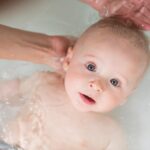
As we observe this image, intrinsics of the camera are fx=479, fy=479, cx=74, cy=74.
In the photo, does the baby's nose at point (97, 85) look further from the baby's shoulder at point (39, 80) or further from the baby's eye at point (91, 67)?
the baby's shoulder at point (39, 80)

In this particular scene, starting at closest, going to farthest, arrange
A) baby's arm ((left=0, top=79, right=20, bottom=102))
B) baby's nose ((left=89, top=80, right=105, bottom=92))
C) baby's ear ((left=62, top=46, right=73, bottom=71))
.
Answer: baby's nose ((left=89, top=80, right=105, bottom=92))
baby's ear ((left=62, top=46, right=73, bottom=71))
baby's arm ((left=0, top=79, right=20, bottom=102))

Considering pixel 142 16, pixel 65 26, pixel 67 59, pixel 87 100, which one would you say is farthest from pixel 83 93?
pixel 65 26

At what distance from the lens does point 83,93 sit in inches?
42.7

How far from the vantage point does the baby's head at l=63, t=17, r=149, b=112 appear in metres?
1.09

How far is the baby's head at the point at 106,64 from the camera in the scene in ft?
3.59

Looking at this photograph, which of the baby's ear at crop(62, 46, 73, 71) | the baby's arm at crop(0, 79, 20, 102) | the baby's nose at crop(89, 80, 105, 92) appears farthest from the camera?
the baby's arm at crop(0, 79, 20, 102)

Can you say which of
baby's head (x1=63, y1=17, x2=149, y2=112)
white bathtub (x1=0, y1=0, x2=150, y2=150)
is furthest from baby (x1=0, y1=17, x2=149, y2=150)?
white bathtub (x1=0, y1=0, x2=150, y2=150)

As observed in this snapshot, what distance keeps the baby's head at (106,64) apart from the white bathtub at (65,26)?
10.4 inches

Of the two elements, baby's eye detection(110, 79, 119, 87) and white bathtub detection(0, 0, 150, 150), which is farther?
white bathtub detection(0, 0, 150, 150)

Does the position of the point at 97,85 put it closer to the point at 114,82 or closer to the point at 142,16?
the point at 114,82

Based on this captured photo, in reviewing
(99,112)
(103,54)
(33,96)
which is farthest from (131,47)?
(33,96)

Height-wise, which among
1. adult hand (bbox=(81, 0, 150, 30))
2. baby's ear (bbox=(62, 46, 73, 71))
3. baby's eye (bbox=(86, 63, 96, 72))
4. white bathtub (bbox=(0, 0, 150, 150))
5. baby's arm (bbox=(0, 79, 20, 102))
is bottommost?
white bathtub (bbox=(0, 0, 150, 150))

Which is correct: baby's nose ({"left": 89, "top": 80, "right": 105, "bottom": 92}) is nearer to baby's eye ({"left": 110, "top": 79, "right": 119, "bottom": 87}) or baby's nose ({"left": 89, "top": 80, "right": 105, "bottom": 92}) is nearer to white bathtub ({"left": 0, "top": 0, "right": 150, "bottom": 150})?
baby's eye ({"left": 110, "top": 79, "right": 119, "bottom": 87})

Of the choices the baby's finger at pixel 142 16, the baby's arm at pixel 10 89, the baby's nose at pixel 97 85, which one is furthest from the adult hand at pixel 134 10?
the baby's arm at pixel 10 89
